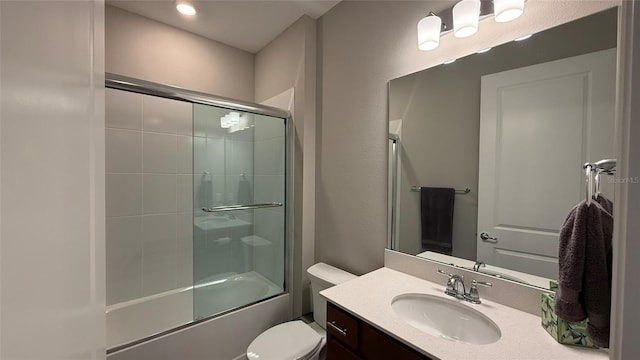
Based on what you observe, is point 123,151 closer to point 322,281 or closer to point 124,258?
point 124,258

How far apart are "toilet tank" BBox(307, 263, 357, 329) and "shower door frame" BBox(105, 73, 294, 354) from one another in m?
0.35

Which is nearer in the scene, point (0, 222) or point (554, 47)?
point (0, 222)

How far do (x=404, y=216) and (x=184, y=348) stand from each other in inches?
58.4

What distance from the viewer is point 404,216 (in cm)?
138

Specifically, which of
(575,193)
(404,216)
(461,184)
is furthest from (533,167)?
(404,216)

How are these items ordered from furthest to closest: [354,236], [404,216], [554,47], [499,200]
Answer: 1. [354,236]
2. [404,216]
3. [499,200]
4. [554,47]

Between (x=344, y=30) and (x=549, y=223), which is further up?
(x=344, y=30)

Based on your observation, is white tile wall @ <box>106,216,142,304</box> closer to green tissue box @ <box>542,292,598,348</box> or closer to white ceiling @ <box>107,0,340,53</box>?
white ceiling @ <box>107,0,340,53</box>

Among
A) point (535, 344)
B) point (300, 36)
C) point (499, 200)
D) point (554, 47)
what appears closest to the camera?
point (535, 344)

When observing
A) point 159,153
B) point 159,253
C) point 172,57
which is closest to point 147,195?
point 159,153

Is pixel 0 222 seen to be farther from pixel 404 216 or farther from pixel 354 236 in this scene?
pixel 354 236

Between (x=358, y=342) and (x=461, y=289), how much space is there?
0.51 metres

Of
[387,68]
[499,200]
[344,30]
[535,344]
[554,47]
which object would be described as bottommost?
[535,344]

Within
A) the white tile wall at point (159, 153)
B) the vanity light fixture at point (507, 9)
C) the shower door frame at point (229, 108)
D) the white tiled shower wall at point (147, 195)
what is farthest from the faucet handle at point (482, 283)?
the white tile wall at point (159, 153)
